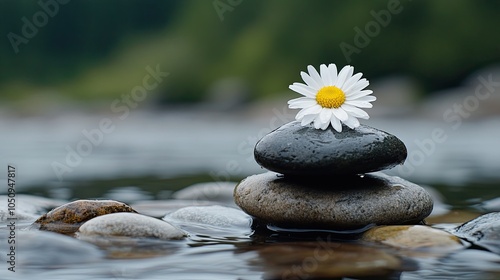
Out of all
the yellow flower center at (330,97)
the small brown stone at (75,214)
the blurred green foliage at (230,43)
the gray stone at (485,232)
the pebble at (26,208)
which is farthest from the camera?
the blurred green foliage at (230,43)

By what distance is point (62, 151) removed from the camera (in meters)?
23.8

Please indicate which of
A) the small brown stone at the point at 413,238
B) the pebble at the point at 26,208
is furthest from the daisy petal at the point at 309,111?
the pebble at the point at 26,208

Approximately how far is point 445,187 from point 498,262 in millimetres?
7017

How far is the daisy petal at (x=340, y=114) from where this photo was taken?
652 centimetres

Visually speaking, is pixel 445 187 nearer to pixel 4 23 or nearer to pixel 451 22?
pixel 451 22

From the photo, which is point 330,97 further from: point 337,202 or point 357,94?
point 337,202

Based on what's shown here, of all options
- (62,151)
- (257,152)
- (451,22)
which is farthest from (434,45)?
(257,152)

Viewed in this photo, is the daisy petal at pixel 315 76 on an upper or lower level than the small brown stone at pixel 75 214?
upper

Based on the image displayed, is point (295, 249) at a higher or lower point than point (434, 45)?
lower

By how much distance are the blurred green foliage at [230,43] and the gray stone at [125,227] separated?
72.5 m

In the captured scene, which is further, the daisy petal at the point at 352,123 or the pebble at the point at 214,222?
the pebble at the point at 214,222

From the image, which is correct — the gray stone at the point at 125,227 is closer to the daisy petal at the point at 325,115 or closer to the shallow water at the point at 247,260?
the shallow water at the point at 247,260

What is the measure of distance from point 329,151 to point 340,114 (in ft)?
1.22

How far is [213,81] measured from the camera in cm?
10438
